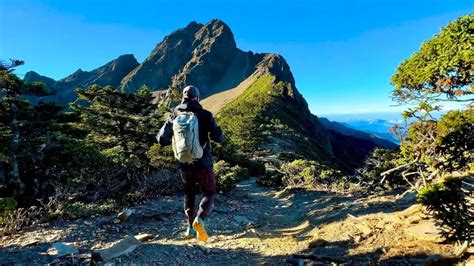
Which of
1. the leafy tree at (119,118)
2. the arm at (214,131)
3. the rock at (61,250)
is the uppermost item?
the leafy tree at (119,118)

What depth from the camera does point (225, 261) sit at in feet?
18.5

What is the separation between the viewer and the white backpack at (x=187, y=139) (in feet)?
14.9

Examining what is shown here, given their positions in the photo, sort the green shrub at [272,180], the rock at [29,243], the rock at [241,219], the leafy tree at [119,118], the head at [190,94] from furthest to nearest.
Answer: the leafy tree at [119,118]
the green shrub at [272,180]
the rock at [241,219]
the rock at [29,243]
the head at [190,94]

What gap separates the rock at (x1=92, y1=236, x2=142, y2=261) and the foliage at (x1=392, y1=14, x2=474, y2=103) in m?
5.27

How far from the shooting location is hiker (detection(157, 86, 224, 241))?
4.57 meters

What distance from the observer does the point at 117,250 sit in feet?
17.4

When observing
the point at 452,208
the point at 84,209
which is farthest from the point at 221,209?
the point at 452,208

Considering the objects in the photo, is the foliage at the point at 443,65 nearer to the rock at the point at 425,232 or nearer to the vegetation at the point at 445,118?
the vegetation at the point at 445,118

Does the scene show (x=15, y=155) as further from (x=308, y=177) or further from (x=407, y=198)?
(x=407, y=198)

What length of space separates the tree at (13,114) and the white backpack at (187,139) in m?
10.1

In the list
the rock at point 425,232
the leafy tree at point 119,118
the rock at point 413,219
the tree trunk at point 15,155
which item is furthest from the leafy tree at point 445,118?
the leafy tree at point 119,118

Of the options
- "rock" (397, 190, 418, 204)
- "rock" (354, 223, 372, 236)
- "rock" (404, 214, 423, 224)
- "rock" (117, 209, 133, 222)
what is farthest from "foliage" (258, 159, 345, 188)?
"rock" (117, 209, 133, 222)

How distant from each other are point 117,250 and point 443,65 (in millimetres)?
5757

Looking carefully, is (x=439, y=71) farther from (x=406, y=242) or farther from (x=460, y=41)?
(x=406, y=242)
